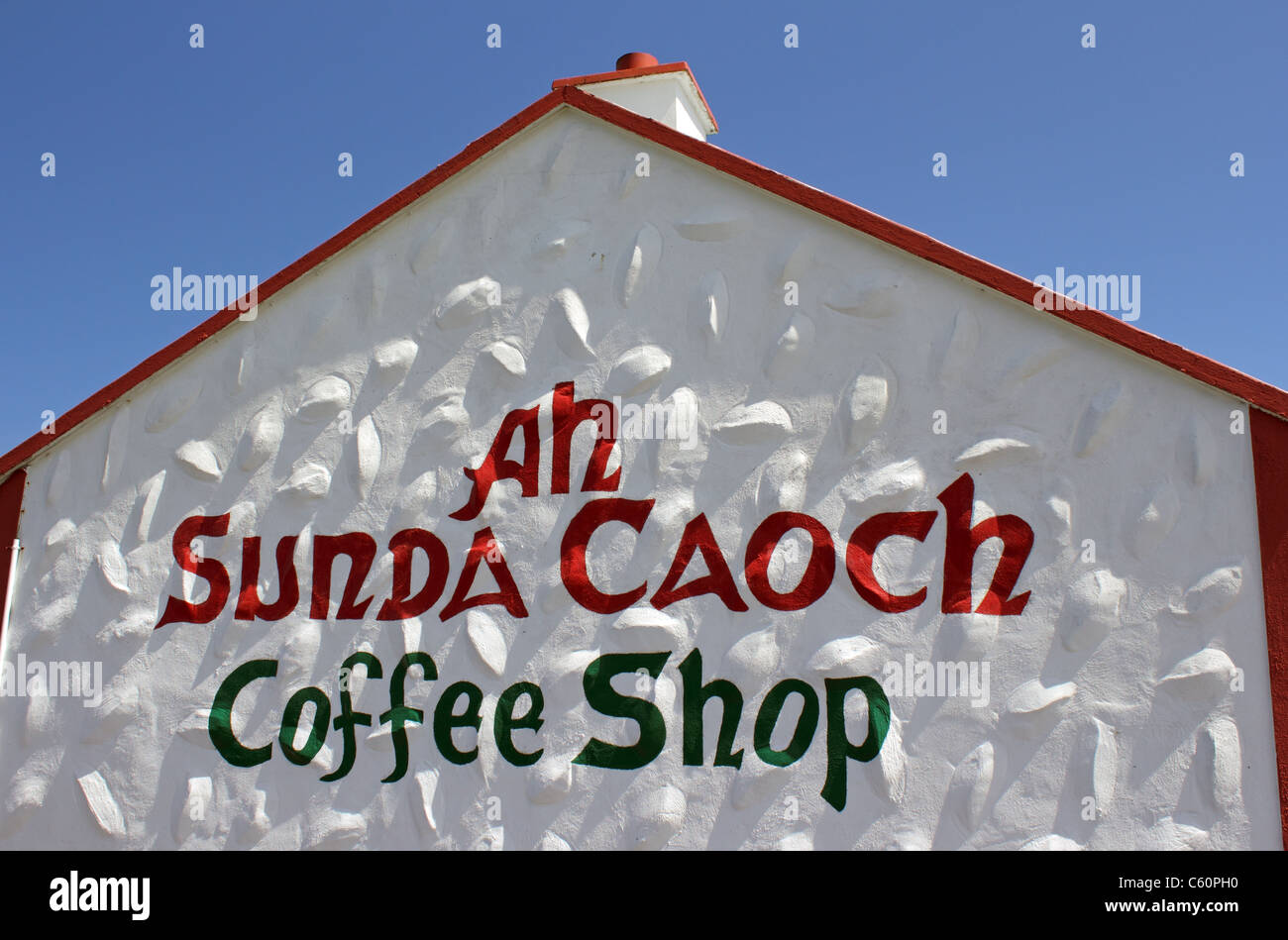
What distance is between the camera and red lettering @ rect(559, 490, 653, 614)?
5059mm

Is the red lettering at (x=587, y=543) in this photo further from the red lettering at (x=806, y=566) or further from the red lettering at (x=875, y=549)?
the red lettering at (x=875, y=549)

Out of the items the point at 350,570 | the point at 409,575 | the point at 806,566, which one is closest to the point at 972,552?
the point at 806,566

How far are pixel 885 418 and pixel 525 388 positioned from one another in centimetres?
184

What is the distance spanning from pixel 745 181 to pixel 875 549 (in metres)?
1.93

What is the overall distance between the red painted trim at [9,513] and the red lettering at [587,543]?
3327mm

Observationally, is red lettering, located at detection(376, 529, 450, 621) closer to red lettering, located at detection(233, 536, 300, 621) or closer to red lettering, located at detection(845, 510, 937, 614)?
red lettering, located at detection(233, 536, 300, 621)

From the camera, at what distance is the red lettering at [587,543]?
16.6 ft

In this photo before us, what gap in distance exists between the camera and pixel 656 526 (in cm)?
505

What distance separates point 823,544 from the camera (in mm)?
4836
